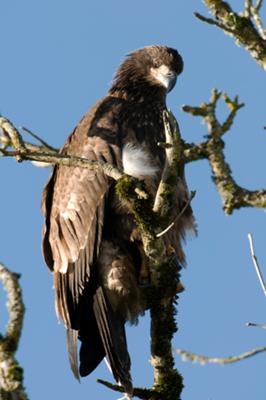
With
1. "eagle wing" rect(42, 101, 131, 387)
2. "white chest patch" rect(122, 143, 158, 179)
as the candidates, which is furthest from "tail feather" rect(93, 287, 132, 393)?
"white chest patch" rect(122, 143, 158, 179)

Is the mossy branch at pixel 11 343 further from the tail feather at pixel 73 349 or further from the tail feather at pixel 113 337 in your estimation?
the tail feather at pixel 73 349

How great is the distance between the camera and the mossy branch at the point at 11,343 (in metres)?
3.71

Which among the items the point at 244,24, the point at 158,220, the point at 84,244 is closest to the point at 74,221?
the point at 84,244

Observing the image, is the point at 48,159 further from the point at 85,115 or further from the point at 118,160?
the point at 85,115

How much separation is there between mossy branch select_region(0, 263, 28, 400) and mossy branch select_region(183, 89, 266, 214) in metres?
1.05

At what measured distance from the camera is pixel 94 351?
6.48 meters

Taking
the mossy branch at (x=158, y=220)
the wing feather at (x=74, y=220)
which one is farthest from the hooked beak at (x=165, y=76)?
the mossy branch at (x=158, y=220)

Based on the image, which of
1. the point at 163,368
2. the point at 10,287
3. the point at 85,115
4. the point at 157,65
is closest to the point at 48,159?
the point at 10,287

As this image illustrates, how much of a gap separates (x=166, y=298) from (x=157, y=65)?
2862mm

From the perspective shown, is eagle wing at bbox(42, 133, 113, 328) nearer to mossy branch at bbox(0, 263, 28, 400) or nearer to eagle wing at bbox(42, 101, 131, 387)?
eagle wing at bbox(42, 101, 131, 387)

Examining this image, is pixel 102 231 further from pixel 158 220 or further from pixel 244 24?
pixel 244 24

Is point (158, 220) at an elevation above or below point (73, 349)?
above

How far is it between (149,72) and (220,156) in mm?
3915

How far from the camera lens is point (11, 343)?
3.90 meters
